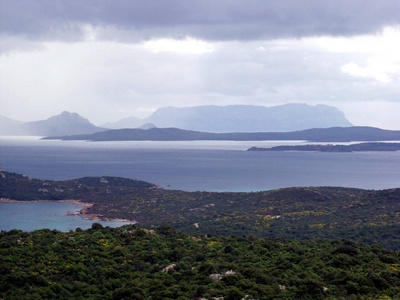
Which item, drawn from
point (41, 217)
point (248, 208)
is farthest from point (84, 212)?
point (248, 208)

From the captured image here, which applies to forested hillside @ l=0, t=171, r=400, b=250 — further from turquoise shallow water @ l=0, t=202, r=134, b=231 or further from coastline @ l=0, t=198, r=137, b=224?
turquoise shallow water @ l=0, t=202, r=134, b=231

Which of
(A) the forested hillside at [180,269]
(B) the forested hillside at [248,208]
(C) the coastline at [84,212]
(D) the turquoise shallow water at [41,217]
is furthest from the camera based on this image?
(C) the coastline at [84,212]

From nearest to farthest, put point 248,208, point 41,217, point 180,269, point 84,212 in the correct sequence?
point 180,269 < point 41,217 < point 248,208 < point 84,212

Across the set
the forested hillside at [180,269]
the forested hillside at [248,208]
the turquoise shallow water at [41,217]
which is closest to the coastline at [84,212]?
the turquoise shallow water at [41,217]

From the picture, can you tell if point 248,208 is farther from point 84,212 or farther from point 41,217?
point 41,217

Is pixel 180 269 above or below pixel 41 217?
above

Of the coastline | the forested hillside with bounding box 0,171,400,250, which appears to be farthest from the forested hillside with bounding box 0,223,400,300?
the coastline

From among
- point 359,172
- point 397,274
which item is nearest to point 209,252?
point 397,274

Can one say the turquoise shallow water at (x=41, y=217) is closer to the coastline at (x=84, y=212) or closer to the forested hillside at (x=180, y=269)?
the coastline at (x=84, y=212)

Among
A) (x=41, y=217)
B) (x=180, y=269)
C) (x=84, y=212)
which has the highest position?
(x=180, y=269)
